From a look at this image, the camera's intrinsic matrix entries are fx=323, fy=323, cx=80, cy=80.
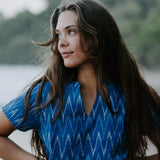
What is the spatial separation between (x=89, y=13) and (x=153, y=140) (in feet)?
2.33

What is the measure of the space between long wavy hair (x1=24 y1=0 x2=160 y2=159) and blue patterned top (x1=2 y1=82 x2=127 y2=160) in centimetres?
4

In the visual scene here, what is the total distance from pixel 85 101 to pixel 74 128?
152mm

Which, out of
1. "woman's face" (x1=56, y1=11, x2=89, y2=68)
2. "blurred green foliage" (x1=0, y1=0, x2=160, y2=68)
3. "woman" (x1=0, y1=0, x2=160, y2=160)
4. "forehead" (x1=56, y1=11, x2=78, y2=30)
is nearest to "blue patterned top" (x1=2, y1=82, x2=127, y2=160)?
"woman" (x1=0, y1=0, x2=160, y2=160)

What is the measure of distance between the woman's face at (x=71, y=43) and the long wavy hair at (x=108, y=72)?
28 millimetres

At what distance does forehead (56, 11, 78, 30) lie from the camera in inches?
58.9

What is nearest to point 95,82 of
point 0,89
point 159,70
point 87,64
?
point 87,64

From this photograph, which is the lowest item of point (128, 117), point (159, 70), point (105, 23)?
point (159, 70)

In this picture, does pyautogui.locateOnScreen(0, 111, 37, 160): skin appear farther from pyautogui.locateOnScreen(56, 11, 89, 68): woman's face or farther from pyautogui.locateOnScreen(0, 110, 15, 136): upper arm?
pyautogui.locateOnScreen(56, 11, 89, 68): woman's face

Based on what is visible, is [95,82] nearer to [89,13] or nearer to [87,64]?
[87,64]

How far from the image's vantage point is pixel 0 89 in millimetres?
11930

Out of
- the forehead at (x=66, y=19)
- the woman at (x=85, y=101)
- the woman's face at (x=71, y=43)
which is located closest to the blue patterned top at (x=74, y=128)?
the woman at (x=85, y=101)

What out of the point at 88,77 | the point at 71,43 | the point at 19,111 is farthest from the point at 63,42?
the point at 19,111

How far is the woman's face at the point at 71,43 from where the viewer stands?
1483 mm

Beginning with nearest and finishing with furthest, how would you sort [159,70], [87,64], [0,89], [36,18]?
[87,64]
[0,89]
[159,70]
[36,18]
